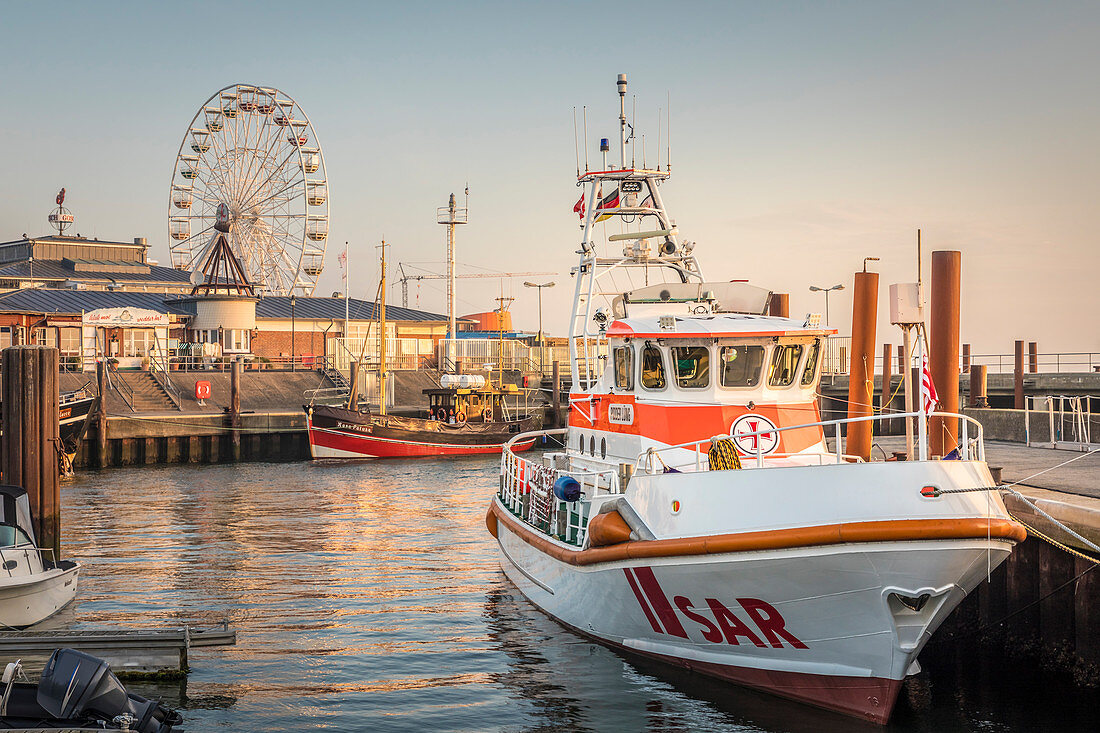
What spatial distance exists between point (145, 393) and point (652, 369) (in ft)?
122

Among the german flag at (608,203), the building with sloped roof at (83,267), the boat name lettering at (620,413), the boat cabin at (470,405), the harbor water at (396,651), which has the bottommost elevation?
the harbor water at (396,651)

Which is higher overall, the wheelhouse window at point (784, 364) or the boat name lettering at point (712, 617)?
the wheelhouse window at point (784, 364)

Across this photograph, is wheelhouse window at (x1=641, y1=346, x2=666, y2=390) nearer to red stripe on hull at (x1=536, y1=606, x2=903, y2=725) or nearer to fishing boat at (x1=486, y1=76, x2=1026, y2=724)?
fishing boat at (x1=486, y1=76, x2=1026, y2=724)

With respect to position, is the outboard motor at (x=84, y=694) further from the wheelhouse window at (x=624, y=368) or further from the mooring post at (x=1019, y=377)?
the mooring post at (x=1019, y=377)

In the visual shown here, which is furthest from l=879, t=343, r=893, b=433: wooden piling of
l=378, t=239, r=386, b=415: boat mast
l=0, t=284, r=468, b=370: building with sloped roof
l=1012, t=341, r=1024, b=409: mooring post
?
l=0, t=284, r=468, b=370: building with sloped roof

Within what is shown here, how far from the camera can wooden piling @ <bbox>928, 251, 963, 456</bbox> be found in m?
15.0

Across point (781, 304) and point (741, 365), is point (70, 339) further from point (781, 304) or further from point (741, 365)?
point (741, 365)

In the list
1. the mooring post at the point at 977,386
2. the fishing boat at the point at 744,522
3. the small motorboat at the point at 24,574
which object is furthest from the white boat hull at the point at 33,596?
the mooring post at the point at 977,386

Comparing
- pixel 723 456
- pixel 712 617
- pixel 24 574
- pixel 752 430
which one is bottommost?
pixel 24 574

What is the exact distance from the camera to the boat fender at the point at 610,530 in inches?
426

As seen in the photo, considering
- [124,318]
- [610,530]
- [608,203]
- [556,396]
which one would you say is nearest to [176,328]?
[124,318]

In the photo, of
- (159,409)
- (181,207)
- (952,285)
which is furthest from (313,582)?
(181,207)

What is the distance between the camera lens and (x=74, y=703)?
841 cm

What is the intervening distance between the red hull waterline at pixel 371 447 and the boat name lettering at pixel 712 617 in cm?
2901
